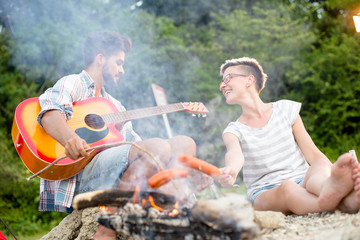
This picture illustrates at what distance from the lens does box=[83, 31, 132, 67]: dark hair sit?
2988mm

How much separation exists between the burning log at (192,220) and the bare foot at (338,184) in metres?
0.55

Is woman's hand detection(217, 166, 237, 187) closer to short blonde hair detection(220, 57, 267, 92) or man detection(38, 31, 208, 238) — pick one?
man detection(38, 31, 208, 238)

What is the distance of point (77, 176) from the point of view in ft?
8.39

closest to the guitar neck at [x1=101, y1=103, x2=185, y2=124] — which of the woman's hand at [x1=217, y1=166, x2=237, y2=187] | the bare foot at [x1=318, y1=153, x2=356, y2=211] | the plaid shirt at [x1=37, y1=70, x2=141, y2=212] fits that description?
the plaid shirt at [x1=37, y1=70, x2=141, y2=212]

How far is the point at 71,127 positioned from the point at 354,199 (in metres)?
1.81

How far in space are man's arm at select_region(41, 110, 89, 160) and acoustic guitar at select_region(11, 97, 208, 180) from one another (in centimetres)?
11

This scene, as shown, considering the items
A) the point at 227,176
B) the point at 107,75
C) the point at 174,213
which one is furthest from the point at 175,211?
the point at 107,75

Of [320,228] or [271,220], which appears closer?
[320,228]

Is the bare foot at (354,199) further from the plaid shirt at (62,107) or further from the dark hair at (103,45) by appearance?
the dark hair at (103,45)

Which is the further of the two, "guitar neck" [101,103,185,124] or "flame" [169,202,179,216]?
"guitar neck" [101,103,185,124]

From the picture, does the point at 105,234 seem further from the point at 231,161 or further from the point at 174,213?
the point at 231,161

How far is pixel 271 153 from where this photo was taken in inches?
106

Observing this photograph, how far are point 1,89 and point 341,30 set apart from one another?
7.39 metres

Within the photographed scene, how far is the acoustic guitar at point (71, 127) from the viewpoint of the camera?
2.42m
